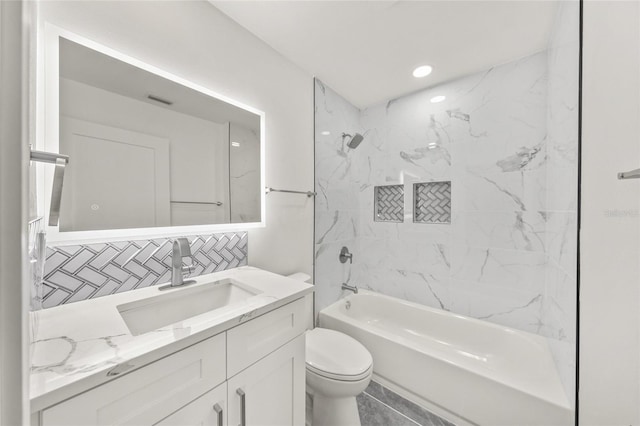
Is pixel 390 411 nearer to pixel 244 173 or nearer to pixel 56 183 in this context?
pixel 244 173

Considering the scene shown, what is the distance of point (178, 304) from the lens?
1.02 metres

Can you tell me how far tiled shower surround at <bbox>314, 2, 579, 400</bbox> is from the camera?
50.6 inches

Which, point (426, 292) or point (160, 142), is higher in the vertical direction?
point (160, 142)

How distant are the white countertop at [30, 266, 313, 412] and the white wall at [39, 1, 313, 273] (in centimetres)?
66

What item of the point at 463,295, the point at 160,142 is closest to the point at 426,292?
the point at 463,295

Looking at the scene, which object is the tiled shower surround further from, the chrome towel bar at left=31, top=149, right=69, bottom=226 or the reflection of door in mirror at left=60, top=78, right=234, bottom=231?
the chrome towel bar at left=31, top=149, right=69, bottom=226

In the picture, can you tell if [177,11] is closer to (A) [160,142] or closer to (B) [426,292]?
(A) [160,142]

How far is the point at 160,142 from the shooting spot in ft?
3.48

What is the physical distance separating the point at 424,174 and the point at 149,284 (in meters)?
2.11

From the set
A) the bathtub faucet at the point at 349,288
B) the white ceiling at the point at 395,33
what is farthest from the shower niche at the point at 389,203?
the white ceiling at the point at 395,33

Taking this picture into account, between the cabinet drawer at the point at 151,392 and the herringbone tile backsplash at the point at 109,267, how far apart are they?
0.53 m

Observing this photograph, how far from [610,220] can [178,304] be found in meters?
1.61

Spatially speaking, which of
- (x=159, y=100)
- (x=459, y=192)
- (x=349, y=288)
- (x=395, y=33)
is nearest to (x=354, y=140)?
(x=395, y=33)

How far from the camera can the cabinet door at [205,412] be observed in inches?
25.6
